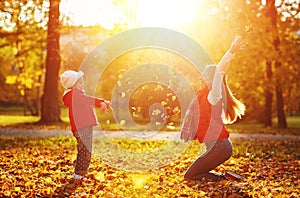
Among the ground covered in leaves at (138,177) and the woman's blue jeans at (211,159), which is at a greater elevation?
the woman's blue jeans at (211,159)

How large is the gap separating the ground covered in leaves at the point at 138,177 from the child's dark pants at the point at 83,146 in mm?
192

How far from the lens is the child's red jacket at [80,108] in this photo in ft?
25.2

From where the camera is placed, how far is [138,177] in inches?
324

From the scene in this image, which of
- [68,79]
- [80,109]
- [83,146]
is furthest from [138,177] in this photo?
[68,79]

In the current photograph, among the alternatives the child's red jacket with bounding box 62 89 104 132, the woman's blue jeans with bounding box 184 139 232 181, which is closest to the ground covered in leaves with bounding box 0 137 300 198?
the woman's blue jeans with bounding box 184 139 232 181

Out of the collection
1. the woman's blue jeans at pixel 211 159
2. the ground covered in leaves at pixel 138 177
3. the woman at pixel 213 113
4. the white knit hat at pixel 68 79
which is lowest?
the ground covered in leaves at pixel 138 177

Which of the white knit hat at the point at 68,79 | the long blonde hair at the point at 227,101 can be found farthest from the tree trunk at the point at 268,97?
the white knit hat at the point at 68,79

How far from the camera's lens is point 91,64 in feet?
158

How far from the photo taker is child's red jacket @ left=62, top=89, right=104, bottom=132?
769cm

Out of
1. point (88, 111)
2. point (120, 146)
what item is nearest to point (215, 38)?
point (120, 146)

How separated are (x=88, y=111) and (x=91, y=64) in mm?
40819

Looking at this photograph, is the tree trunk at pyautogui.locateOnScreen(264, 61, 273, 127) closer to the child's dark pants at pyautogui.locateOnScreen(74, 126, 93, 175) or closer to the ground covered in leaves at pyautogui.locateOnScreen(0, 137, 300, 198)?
the ground covered in leaves at pyautogui.locateOnScreen(0, 137, 300, 198)

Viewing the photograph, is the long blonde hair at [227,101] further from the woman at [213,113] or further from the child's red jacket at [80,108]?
the child's red jacket at [80,108]

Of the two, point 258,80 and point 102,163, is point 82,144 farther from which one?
point 258,80
